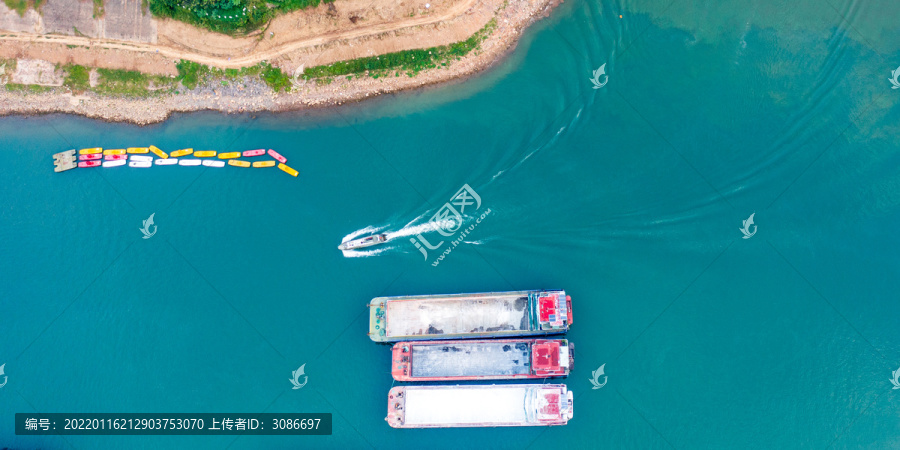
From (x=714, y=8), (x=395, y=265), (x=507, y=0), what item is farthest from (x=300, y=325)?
(x=714, y=8)

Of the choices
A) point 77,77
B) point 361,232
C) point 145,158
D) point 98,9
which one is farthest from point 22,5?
point 361,232

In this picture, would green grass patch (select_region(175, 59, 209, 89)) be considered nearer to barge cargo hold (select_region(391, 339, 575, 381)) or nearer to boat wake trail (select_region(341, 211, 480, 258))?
boat wake trail (select_region(341, 211, 480, 258))

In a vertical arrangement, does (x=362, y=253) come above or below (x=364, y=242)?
below

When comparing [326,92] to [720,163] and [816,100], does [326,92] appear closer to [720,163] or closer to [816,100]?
[720,163]

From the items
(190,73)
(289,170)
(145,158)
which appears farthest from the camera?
(190,73)

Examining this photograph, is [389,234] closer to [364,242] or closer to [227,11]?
[364,242]

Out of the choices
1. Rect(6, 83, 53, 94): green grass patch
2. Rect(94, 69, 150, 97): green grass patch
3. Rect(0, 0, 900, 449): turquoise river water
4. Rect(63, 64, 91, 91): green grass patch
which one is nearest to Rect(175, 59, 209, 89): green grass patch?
Rect(94, 69, 150, 97): green grass patch
